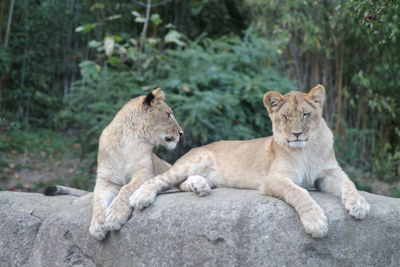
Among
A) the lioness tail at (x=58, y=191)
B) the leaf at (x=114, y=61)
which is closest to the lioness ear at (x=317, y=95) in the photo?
the lioness tail at (x=58, y=191)

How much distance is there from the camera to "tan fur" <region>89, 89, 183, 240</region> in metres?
4.90

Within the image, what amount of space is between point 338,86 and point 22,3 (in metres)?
5.84

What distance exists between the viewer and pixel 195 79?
805cm

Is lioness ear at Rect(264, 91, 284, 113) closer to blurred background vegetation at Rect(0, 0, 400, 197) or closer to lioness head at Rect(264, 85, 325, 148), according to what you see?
lioness head at Rect(264, 85, 325, 148)

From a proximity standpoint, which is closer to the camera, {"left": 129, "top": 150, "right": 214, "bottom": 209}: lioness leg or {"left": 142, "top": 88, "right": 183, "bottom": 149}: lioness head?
{"left": 129, "top": 150, "right": 214, "bottom": 209}: lioness leg

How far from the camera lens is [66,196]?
5.62m

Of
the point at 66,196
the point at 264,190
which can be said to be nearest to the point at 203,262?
the point at 264,190

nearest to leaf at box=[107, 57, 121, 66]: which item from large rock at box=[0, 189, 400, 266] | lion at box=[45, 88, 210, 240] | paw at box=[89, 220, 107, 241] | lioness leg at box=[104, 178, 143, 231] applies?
lion at box=[45, 88, 210, 240]

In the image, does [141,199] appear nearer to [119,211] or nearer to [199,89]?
[119,211]

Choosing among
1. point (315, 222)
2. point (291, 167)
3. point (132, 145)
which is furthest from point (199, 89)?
point (315, 222)

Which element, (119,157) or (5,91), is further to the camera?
(5,91)

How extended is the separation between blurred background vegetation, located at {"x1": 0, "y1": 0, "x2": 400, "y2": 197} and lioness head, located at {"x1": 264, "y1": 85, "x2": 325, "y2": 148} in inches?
73.9

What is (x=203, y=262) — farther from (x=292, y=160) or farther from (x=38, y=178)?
(x=38, y=178)

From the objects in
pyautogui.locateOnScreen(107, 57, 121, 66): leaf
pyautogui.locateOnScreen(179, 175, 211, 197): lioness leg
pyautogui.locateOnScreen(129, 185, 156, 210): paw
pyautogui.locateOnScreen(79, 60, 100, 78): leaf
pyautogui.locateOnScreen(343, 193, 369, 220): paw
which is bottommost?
pyautogui.locateOnScreen(129, 185, 156, 210): paw
